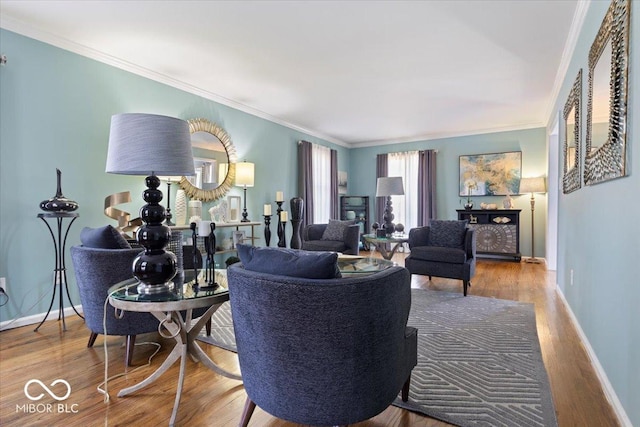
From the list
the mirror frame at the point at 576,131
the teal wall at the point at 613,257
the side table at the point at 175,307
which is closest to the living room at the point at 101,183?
the teal wall at the point at 613,257

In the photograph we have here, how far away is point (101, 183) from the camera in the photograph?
139 inches

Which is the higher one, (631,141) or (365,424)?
(631,141)

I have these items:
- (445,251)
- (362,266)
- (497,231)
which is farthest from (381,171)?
(362,266)

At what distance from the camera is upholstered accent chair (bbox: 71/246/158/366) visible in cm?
220

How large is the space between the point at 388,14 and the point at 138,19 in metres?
2.06

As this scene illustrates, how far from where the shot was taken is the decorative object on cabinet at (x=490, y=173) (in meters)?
6.67

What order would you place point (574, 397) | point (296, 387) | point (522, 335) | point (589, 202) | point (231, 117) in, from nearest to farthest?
point (296, 387), point (574, 397), point (589, 202), point (522, 335), point (231, 117)

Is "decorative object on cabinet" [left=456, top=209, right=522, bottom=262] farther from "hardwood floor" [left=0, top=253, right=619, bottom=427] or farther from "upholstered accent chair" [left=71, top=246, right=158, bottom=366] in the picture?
"upholstered accent chair" [left=71, top=246, right=158, bottom=366]

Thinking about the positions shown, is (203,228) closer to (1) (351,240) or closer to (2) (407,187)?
(1) (351,240)

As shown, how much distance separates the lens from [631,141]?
157 centimetres

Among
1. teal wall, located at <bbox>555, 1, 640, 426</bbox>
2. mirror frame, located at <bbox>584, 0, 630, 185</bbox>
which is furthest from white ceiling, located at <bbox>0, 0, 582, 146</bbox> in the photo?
mirror frame, located at <bbox>584, 0, 630, 185</bbox>

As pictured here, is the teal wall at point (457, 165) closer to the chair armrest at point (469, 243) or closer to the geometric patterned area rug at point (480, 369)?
the chair armrest at point (469, 243)

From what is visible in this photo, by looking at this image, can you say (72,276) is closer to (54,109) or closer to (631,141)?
(54,109)

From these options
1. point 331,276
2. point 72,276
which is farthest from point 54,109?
point 331,276
